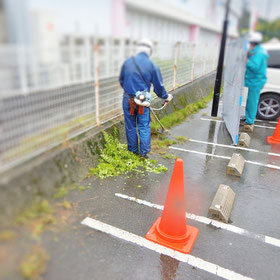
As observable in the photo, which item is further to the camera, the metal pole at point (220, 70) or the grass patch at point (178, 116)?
the metal pole at point (220, 70)

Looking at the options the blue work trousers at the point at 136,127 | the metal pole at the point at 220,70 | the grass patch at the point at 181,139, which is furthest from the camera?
the metal pole at the point at 220,70

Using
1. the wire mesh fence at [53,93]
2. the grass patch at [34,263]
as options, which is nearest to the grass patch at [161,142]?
the wire mesh fence at [53,93]

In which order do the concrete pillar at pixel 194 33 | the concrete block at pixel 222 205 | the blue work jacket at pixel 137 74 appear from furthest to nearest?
the concrete pillar at pixel 194 33 → the blue work jacket at pixel 137 74 → the concrete block at pixel 222 205

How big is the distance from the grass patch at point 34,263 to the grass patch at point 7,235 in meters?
0.16

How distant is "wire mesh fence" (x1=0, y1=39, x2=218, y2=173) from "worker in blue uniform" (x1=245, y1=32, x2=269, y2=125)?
2799mm

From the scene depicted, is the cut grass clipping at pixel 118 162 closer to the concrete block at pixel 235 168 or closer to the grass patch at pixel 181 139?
the concrete block at pixel 235 168

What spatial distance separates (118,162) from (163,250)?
65.7 inches

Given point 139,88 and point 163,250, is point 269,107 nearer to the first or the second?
point 139,88

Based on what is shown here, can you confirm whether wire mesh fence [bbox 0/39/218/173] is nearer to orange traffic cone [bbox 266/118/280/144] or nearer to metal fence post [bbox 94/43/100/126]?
metal fence post [bbox 94/43/100/126]

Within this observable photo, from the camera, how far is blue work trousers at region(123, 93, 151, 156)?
409 centimetres

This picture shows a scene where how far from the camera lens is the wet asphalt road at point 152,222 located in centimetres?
225

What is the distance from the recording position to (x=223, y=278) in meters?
2.36

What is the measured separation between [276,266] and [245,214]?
0.80 meters

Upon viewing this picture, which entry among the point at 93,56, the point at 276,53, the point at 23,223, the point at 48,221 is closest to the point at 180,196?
the point at 48,221
